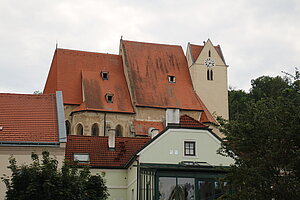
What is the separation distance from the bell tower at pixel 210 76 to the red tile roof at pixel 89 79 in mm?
6919

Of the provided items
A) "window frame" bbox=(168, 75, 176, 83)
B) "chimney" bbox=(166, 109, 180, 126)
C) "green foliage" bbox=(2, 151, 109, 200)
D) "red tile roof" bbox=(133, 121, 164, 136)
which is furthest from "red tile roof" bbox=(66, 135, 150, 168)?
"window frame" bbox=(168, 75, 176, 83)

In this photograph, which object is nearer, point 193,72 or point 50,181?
point 50,181

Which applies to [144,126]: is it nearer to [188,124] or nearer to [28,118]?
[188,124]

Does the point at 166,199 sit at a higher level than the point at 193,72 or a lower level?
lower

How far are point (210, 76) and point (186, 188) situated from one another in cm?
2679

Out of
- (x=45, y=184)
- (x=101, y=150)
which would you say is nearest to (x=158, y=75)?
(x=101, y=150)

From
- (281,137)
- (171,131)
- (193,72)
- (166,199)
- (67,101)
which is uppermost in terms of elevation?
(193,72)

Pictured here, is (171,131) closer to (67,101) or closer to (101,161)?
(101,161)

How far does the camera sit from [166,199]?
2458cm

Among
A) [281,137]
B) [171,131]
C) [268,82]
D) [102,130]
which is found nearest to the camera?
[281,137]

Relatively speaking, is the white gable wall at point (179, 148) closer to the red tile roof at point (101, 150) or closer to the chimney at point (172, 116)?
the red tile roof at point (101, 150)

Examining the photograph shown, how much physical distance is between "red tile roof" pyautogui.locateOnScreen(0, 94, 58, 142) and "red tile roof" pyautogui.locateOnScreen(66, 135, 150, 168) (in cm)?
232

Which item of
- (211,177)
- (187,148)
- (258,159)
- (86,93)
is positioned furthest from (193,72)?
(258,159)

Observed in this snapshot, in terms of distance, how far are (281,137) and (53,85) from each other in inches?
1307
